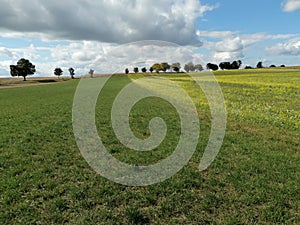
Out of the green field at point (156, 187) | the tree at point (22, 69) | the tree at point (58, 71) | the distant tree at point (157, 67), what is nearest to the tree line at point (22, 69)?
the tree at point (22, 69)

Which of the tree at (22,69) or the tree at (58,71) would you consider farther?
the tree at (58,71)

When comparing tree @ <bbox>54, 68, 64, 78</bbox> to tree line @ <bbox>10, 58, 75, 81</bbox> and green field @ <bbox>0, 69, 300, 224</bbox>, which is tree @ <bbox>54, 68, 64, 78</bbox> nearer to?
tree line @ <bbox>10, 58, 75, 81</bbox>

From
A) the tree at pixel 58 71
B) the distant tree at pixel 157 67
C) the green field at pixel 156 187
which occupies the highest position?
the tree at pixel 58 71

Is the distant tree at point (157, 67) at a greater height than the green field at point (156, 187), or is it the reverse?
the distant tree at point (157, 67)

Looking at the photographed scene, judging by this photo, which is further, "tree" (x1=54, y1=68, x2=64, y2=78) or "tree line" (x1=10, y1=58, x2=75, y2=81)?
"tree" (x1=54, y1=68, x2=64, y2=78)

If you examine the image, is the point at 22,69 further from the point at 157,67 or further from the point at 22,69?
the point at 157,67

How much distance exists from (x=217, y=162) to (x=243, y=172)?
3.32 feet

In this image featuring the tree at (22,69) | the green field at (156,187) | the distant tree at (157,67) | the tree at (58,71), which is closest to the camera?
the green field at (156,187)

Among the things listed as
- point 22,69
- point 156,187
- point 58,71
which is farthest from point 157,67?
point 58,71

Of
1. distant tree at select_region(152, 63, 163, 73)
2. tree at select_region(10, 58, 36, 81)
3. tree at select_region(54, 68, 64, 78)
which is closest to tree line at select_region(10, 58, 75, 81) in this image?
tree at select_region(10, 58, 36, 81)

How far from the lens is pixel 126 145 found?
395 inches

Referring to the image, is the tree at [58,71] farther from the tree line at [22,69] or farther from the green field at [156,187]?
the green field at [156,187]

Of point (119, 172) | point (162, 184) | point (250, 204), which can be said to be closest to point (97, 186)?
point (119, 172)

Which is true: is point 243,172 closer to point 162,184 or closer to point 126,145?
point 162,184
